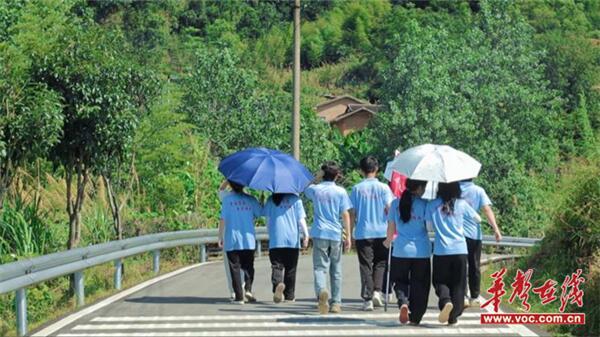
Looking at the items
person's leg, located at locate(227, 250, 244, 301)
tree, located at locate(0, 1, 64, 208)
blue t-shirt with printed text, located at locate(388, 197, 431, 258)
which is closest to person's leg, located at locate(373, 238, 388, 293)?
person's leg, located at locate(227, 250, 244, 301)

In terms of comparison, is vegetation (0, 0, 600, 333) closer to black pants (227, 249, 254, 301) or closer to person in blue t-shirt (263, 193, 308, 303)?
black pants (227, 249, 254, 301)

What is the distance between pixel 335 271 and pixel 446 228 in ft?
6.61

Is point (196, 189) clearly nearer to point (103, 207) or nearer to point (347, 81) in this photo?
point (103, 207)

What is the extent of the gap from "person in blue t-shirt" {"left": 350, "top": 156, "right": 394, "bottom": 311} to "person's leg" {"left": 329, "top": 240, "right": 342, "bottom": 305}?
0.56m

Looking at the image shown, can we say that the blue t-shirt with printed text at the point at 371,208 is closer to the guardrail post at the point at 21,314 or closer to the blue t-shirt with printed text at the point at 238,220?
the blue t-shirt with printed text at the point at 238,220

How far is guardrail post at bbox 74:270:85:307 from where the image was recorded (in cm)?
1424

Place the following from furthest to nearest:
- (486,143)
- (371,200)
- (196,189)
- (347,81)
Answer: (347,81) < (486,143) < (196,189) < (371,200)

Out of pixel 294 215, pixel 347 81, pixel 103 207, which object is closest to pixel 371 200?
pixel 294 215

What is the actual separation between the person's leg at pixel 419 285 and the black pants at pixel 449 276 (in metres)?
0.10

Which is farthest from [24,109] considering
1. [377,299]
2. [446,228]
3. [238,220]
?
[446,228]

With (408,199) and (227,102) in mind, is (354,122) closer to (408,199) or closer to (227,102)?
(227,102)

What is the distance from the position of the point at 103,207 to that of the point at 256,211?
10461 mm

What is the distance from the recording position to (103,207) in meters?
24.4

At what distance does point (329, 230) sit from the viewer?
13.4m
